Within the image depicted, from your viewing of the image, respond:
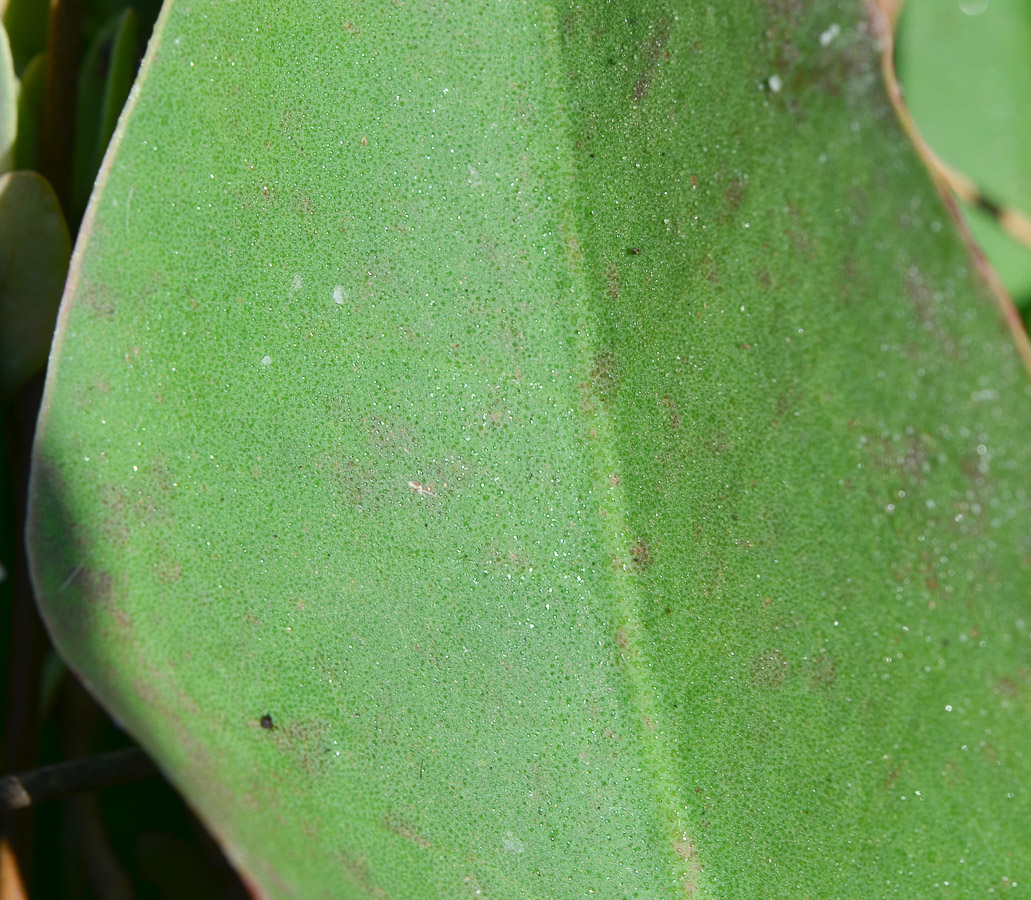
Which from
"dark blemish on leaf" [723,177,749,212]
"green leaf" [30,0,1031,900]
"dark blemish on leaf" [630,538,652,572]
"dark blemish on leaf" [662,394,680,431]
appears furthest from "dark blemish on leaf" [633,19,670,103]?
"dark blemish on leaf" [630,538,652,572]

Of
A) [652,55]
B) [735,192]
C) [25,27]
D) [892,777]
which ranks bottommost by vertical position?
[892,777]

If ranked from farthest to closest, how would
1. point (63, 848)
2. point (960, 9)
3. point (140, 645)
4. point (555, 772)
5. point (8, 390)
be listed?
point (960, 9)
point (63, 848)
point (8, 390)
point (140, 645)
point (555, 772)

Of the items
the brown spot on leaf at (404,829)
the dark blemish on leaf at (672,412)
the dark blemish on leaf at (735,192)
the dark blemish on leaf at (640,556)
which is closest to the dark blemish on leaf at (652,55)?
the dark blemish on leaf at (735,192)

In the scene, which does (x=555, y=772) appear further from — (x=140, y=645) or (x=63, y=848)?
(x=63, y=848)

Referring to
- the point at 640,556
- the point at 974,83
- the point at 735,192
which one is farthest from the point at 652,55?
the point at 974,83

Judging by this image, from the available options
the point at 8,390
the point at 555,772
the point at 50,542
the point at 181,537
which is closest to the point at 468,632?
the point at 555,772

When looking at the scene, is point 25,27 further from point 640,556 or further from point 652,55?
point 640,556

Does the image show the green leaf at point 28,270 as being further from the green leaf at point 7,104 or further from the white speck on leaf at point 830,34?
the white speck on leaf at point 830,34

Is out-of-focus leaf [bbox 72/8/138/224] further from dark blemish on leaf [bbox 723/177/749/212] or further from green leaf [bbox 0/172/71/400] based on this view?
dark blemish on leaf [bbox 723/177/749/212]
